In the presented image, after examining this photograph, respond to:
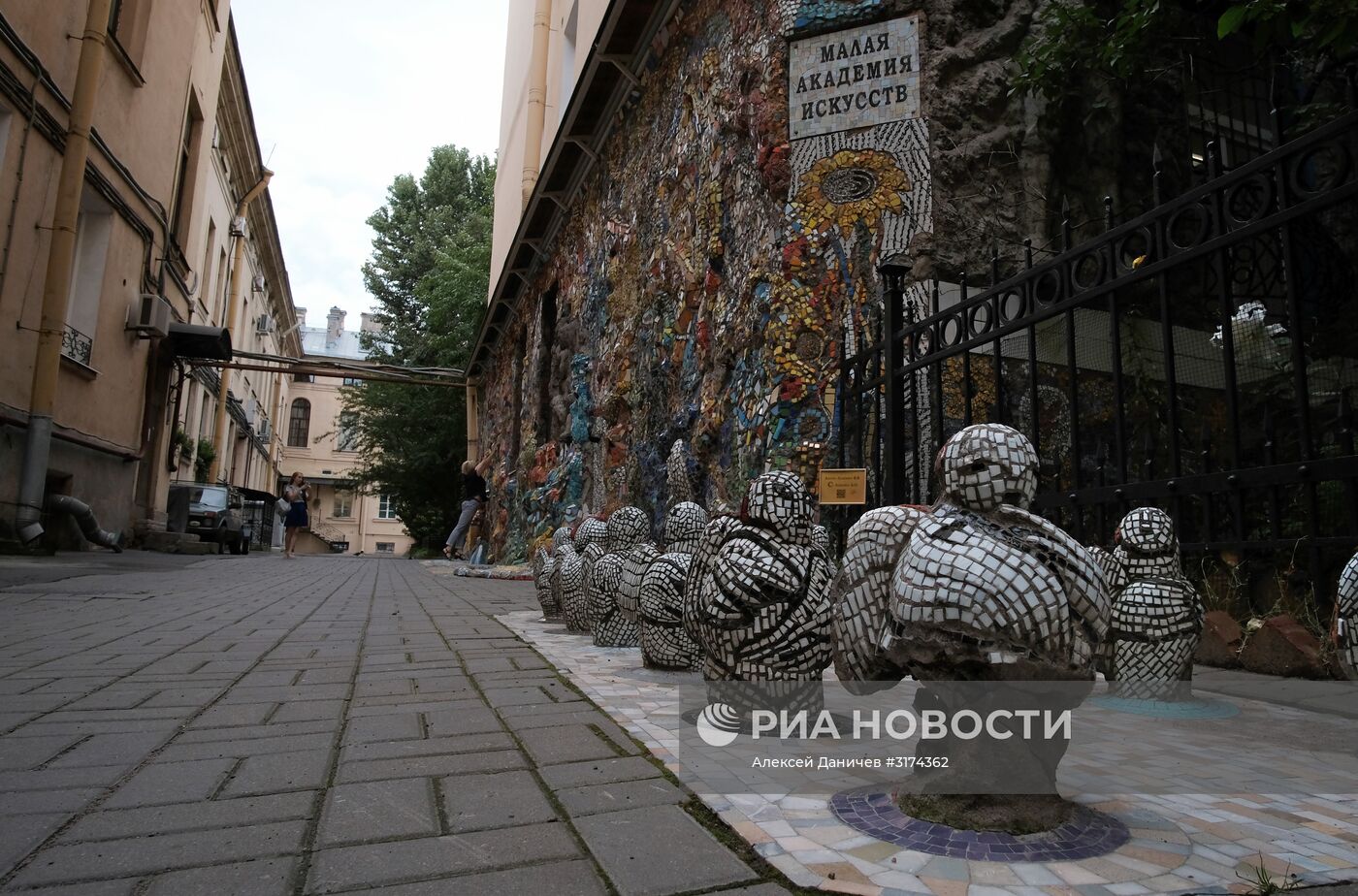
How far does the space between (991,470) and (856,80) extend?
21.8 ft

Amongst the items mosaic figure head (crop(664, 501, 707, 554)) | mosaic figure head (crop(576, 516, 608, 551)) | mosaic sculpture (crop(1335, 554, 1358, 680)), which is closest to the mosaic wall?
mosaic figure head (crop(576, 516, 608, 551))

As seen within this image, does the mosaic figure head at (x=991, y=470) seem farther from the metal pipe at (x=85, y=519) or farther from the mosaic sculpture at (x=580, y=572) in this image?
the metal pipe at (x=85, y=519)

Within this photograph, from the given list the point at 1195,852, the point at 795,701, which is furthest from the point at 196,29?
the point at 1195,852

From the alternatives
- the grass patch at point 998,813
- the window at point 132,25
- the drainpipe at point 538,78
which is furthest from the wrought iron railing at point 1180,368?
the drainpipe at point 538,78

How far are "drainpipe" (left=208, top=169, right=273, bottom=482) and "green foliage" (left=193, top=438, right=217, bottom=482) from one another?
79 centimetres

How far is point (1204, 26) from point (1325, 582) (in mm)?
6467

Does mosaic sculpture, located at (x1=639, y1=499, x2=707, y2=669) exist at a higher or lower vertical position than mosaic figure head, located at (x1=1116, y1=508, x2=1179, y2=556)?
lower

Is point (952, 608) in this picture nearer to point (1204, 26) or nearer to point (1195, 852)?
point (1195, 852)

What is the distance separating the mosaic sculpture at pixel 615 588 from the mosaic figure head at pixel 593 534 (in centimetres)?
48

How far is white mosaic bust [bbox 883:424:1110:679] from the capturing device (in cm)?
180

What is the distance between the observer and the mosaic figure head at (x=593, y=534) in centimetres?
598

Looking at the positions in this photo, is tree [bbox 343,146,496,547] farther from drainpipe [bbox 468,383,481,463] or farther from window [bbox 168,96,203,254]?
window [bbox 168,96,203,254]

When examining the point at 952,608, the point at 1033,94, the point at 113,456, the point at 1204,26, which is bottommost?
the point at 952,608

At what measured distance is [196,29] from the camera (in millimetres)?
16469
